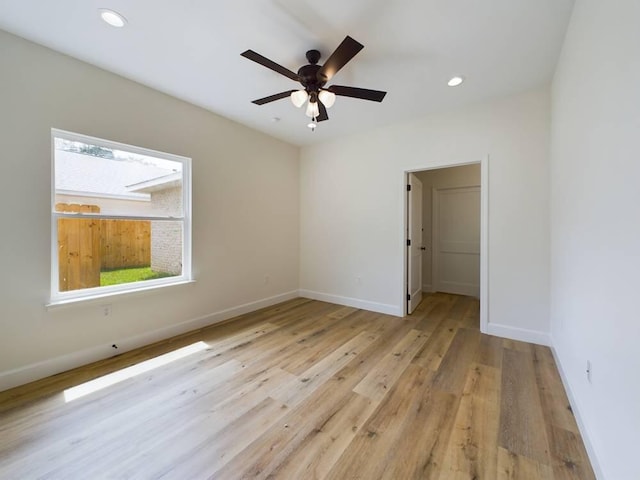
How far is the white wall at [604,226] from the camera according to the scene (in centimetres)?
105

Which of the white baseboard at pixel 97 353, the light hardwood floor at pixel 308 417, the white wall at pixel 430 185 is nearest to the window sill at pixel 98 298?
the white baseboard at pixel 97 353

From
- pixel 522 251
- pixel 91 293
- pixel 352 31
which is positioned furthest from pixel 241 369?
pixel 522 251

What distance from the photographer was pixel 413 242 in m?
4.10

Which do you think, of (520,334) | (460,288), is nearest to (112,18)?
(520,334)

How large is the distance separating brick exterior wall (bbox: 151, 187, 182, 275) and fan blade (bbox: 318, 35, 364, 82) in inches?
89.7

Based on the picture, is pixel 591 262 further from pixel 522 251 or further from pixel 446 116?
pixel 446 116

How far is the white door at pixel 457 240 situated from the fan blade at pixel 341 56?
4093 millimetres

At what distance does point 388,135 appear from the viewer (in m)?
3.94

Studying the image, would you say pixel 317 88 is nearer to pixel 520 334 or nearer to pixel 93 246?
pixel 93 246

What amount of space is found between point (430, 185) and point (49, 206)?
5788mm

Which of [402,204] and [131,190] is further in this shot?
[402,204]

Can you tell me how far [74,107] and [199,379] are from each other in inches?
108

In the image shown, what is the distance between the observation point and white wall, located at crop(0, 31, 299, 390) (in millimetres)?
2129

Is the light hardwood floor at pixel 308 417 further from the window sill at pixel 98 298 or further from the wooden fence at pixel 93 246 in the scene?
A: the wooden fence at pixel 93 246
